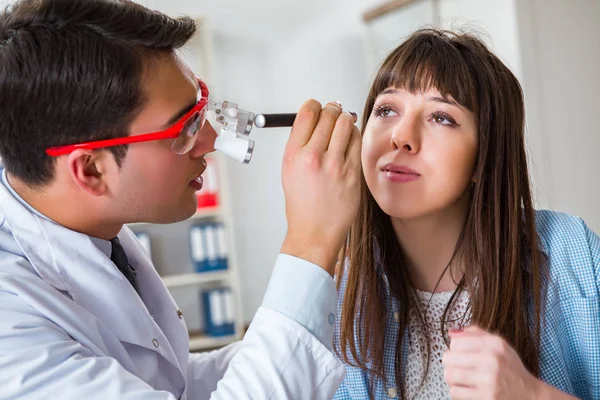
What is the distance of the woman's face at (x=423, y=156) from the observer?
1.30 meters

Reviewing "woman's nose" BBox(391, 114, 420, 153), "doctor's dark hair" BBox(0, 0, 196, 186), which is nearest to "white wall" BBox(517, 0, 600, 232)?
"woman's nose" BBox(391, 114, 420, 153)

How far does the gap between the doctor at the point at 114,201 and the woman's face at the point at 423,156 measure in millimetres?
289

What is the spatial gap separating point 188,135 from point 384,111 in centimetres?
45

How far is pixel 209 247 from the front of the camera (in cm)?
409

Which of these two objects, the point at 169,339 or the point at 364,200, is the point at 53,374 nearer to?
the point at 169,339

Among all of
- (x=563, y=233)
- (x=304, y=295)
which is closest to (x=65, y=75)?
(x=304, y=295)

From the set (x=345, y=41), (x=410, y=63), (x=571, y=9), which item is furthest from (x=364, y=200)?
(x=345, y=41)

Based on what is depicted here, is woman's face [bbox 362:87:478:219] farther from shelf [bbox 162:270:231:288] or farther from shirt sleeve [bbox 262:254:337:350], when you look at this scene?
shelf [bbox 162:270:231:288]

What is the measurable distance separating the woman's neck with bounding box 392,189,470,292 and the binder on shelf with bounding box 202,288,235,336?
282 cm

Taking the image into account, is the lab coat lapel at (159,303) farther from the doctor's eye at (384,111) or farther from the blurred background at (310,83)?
the blurred background at (310,83)

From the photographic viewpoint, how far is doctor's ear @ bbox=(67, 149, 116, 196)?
1.11m

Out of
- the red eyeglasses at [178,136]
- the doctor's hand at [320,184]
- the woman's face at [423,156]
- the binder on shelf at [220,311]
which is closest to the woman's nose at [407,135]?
the woman's face at [423,156]

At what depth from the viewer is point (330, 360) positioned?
961 millimetres

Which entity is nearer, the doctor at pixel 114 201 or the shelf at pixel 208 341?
the doctor at pixel 114 201
